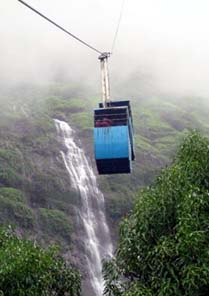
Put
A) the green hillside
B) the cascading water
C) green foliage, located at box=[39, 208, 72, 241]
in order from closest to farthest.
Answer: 1. the cascading water
2. green foliage, located at box=[39, 208, 72, 241]
3. the green hillside

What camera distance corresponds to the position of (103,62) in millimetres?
12477

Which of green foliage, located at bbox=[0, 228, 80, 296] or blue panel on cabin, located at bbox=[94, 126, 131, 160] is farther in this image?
blue panel on cabin, located at bbox=[94, 126, 131, 160]

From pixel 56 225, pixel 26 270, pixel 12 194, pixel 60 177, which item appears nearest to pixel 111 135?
pixel 26 270

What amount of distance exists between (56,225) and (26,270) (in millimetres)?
35814

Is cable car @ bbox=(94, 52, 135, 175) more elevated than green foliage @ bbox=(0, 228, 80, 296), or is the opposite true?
cable car @ bbox=(94, 52, 135, 175)

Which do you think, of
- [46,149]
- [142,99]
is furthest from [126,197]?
[142,99]

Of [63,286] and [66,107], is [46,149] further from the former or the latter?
[63,286]

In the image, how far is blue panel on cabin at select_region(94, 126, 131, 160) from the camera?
11750 millimetres

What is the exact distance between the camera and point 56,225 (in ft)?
150

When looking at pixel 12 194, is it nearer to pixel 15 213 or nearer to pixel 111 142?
pixel 15 213

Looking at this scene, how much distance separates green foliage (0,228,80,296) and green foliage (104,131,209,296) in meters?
1.13

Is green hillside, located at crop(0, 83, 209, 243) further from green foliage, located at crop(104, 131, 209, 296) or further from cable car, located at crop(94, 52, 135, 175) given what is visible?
green foliage, located at crop(104, 131, 209, 296)

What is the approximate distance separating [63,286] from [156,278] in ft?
7.01

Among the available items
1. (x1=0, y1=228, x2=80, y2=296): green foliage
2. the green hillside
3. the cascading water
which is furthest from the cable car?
the green hillside
